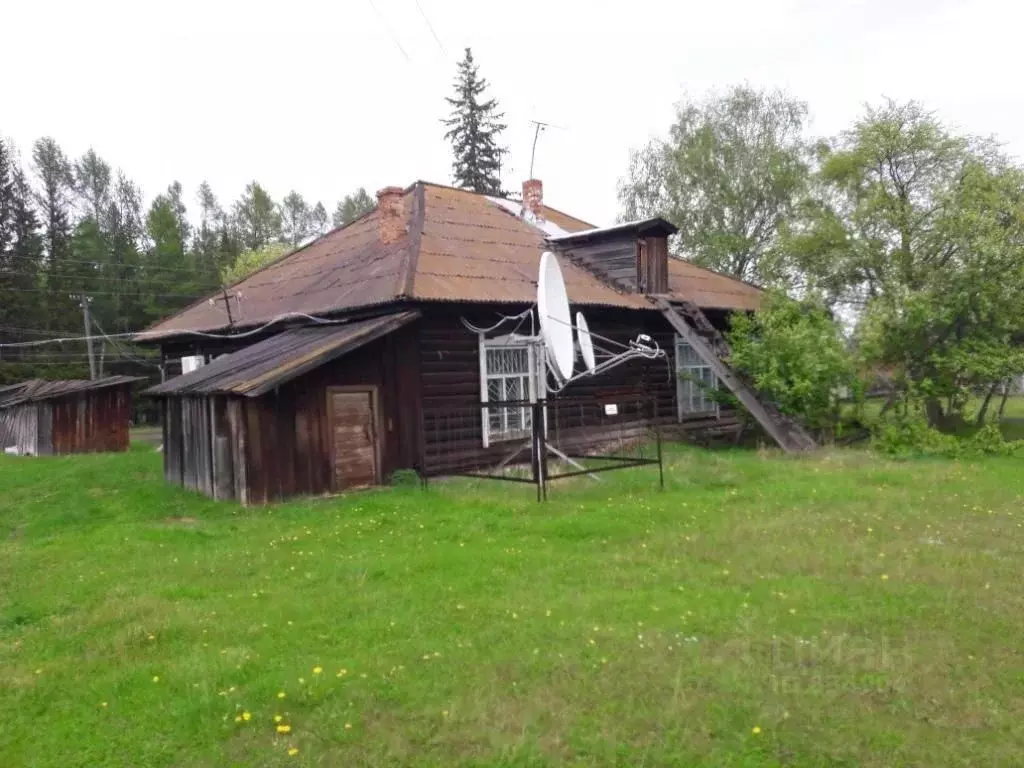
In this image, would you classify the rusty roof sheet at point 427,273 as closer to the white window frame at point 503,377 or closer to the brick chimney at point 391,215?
the brick chimney at point 391,215

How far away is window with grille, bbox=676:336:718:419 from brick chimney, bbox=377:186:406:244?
6.76m

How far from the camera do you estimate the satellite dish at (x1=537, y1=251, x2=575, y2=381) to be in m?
11.8

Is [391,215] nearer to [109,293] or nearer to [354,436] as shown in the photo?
[354,436]

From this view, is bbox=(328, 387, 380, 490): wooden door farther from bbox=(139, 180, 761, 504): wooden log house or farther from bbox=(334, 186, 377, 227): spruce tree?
bbox=(334, 186, 377, 227): spruce tree

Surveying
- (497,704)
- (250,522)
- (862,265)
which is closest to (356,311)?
(250,522)

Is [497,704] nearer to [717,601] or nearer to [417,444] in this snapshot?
[717,601]

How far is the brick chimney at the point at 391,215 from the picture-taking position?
51.0 feet

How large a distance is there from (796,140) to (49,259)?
38378 millimetres

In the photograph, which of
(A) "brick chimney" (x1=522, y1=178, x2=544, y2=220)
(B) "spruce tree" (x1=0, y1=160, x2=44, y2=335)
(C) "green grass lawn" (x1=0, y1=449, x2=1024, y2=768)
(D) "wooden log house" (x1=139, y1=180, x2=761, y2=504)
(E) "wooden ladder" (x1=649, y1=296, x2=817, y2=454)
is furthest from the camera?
(B) "spruce tree" (x1=0, y1=160, x2=44, y2=335)

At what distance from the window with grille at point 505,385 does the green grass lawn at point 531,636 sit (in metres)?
3.99

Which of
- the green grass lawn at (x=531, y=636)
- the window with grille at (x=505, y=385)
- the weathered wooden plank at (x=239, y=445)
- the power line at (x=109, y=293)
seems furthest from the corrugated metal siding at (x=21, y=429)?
the power line at (x=109, y=293)

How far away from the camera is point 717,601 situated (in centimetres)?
603

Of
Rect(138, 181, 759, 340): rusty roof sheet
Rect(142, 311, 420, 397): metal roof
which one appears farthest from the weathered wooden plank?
Rect(138, 181, 759, 340): rusty roof sheet

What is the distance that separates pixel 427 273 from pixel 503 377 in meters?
2.35
